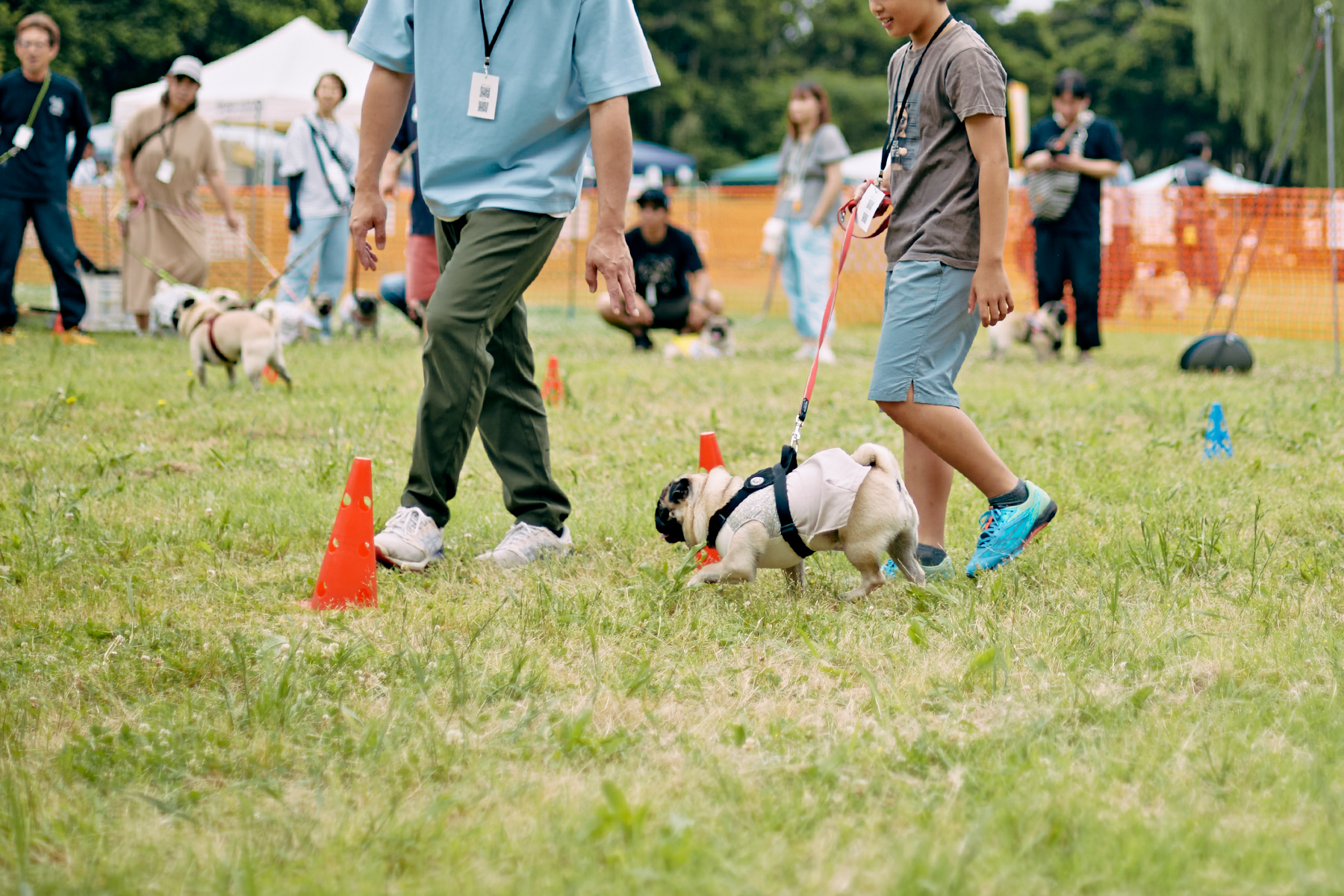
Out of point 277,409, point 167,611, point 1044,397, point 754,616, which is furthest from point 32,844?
point 1044,397

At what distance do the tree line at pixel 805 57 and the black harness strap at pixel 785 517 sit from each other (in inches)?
913

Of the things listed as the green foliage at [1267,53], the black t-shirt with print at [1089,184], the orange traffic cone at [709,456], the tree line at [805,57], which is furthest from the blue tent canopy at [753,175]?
the orange traffic cone at [709,456]

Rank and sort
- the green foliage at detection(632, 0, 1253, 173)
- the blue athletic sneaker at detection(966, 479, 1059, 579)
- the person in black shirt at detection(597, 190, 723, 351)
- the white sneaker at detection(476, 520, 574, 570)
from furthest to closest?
the green foliage at detection(632, 0, 1253, 173) < the person in black shirt at detection(597, 190, 723, 351) < the white sneaker at detection(476, 520, 574, 570) < the blue athletic sneaker at detection(966, 479, 1059, 579)

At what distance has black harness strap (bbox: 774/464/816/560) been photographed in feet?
9.91

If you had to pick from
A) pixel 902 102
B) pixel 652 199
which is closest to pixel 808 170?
pixel 652 199

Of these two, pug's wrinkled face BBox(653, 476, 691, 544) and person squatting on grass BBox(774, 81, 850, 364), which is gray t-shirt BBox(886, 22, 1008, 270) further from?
person squatting on grass BBox(774, 81, 850, 364)

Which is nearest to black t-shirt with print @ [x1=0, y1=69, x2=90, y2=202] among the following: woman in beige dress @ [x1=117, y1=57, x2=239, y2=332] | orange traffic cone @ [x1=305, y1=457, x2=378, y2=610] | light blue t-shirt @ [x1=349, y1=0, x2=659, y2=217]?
woman in beige dress @ [x1=117, y1=57, x2=239, y2=332]

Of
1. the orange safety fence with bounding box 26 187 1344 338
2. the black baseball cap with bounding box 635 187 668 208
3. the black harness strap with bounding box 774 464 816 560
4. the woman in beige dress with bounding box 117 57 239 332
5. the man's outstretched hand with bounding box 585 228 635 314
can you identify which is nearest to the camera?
the black harness strap with bounding box 774 464 816 560

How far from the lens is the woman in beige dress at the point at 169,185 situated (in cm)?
991

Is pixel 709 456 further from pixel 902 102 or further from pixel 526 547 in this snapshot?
pixel 902 102

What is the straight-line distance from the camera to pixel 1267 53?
21891 mm

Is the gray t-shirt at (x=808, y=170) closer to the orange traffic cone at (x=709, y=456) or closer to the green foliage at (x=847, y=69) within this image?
the orange traffic cone at (x=709, y=456)

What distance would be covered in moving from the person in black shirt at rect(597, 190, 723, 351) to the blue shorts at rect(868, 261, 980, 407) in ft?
21.1

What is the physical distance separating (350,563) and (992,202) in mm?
1917
